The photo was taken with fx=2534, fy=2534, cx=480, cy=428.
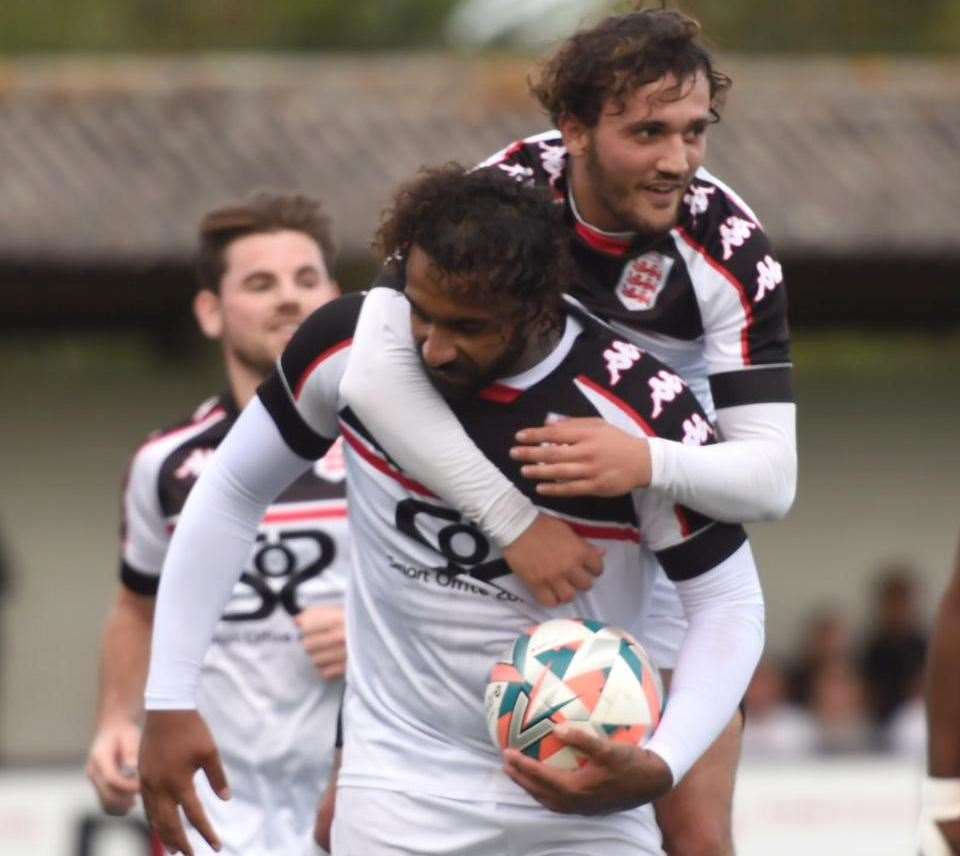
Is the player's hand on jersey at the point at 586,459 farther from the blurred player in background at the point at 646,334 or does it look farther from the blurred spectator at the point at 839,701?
the blurred spectator at the point at 839,701

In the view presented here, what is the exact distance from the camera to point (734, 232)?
15.9ft

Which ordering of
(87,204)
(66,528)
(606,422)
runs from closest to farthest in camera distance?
1. (606,422)
2. (87,204)
3. (66,528)

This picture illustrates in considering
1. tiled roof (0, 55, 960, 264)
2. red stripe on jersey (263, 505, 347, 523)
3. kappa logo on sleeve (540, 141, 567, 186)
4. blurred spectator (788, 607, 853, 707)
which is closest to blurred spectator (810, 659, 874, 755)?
blurred spectator (788, 607, 853, 707)

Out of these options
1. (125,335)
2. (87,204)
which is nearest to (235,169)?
(87,204)

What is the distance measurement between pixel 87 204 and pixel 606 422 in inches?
353

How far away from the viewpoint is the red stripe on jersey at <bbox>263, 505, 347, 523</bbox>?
622cm

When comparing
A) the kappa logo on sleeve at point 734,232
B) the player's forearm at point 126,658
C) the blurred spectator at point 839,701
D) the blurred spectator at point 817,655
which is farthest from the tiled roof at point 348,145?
the kappa logo on sleeve at point 734,232

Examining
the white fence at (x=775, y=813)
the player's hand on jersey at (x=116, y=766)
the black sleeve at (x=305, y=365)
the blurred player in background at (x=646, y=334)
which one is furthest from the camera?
the white fence at (x=775, y=813)

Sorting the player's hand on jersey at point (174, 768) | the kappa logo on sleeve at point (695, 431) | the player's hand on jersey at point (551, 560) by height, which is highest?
the kappa logo on sleeve at point (695, 431)

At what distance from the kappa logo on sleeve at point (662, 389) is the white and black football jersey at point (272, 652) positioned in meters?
1.68

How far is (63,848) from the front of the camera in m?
10.1

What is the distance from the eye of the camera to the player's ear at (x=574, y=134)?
4863 mm

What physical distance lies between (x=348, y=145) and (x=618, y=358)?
9021mm

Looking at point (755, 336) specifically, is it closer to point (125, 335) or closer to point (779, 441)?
point (779, 441)
